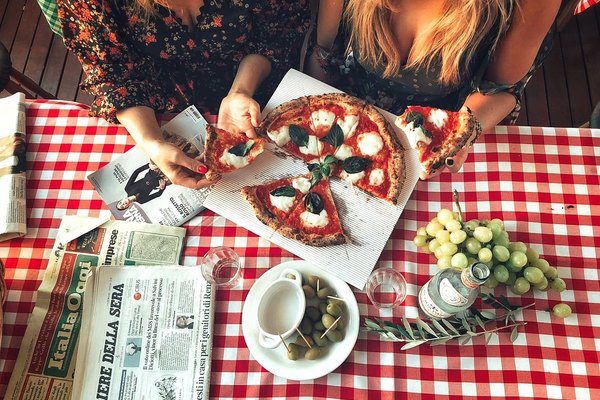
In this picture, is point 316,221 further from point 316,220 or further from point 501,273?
point 501,273

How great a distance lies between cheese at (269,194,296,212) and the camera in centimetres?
112

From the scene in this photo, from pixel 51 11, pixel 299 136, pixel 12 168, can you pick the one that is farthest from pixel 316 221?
pixel 51 11

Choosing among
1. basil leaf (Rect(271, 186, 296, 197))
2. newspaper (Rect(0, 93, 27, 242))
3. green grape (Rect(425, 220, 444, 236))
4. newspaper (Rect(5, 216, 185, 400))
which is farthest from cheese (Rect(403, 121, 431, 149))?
newspaper (Rect(0, 93, 27, 242))

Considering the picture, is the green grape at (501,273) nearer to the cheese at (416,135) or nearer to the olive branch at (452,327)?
the olive branch at (452,327)

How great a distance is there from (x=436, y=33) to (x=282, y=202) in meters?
0.55

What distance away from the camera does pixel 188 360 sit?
37.3 inches

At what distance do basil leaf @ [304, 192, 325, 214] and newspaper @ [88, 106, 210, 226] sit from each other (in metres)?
0.25

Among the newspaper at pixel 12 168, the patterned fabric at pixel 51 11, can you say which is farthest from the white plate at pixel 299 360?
the patterned fabric at pixel 51 11

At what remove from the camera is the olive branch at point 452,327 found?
0.93 metres

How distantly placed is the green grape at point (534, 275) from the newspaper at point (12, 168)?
1128 mm

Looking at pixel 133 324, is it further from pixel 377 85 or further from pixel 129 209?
pixel 377 85

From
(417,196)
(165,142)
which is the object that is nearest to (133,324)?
(165,142)

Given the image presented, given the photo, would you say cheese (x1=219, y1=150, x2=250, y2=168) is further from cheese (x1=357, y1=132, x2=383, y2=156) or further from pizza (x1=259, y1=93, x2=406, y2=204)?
cheese (x1=357, y1=132, x2=383, y2=156)

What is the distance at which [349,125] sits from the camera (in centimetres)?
118
